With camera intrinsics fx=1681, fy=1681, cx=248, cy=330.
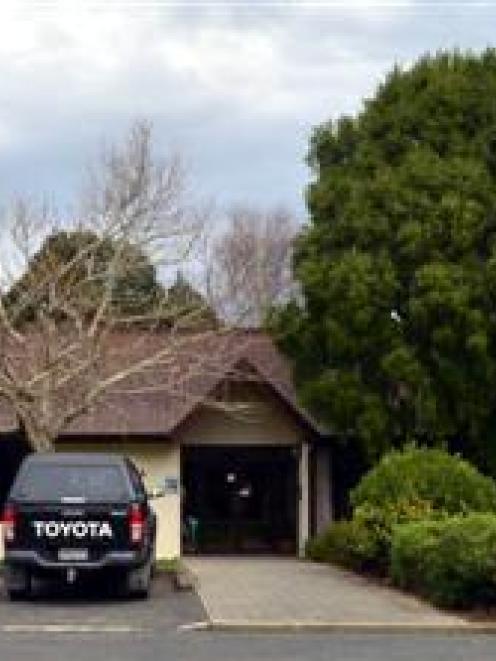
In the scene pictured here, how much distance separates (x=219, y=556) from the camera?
37.9m

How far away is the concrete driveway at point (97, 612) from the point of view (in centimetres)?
1803

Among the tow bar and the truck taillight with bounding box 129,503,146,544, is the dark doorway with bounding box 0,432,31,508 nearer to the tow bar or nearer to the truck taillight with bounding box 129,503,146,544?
the tow bar

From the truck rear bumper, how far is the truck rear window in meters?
0.73

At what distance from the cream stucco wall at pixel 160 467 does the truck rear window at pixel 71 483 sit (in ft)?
48.7

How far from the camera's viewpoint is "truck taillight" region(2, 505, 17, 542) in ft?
70.2

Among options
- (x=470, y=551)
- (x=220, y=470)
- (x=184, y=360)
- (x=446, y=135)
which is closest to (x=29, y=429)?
(x=184, y=360)

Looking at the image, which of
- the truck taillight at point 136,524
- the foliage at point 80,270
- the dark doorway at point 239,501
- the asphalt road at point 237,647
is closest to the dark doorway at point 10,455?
the foliage at point 80,270

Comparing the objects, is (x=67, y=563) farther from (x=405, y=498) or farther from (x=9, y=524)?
(x=405, y=498)

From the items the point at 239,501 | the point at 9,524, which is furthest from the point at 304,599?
the point at 239,501

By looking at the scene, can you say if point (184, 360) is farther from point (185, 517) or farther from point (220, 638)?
point (220, 638)

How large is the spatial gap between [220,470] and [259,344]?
124 inches

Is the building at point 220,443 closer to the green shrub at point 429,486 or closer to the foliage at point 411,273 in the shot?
the foliage at point 411,273

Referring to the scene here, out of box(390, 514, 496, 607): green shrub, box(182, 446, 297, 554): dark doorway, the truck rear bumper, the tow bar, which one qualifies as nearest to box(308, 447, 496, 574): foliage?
box(390, 514, 496, 607): green shrub

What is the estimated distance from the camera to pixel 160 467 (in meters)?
37.6
